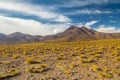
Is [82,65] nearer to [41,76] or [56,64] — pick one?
[56,64]

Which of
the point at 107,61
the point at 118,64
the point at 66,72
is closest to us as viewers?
the point at 66,72

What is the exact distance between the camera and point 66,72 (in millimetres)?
20359

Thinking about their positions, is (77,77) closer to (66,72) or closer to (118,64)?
(66,72)

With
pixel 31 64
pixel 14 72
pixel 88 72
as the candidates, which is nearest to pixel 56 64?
pixel 31 64

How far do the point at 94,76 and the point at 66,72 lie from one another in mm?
2725

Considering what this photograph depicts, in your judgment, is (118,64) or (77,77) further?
(118,64)

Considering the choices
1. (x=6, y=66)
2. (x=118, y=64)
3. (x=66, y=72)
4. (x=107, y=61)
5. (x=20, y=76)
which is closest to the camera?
(x=20, y=76)

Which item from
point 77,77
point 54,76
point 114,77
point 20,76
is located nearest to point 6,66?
point 20,76

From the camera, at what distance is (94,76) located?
1980 centimetres

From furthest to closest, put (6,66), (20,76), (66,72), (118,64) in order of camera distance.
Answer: (118,64) → (6,66) → (66,72) → (20,76)

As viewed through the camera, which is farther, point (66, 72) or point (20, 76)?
point (66, 72)

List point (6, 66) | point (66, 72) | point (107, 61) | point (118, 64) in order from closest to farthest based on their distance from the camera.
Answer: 1. point (66, 72)
2. point (6, 66)
3. point (118, 64)
4. point (107, 61)

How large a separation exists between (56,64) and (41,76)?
5.32 m

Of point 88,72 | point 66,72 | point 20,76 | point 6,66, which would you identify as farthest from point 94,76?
point 6,66
